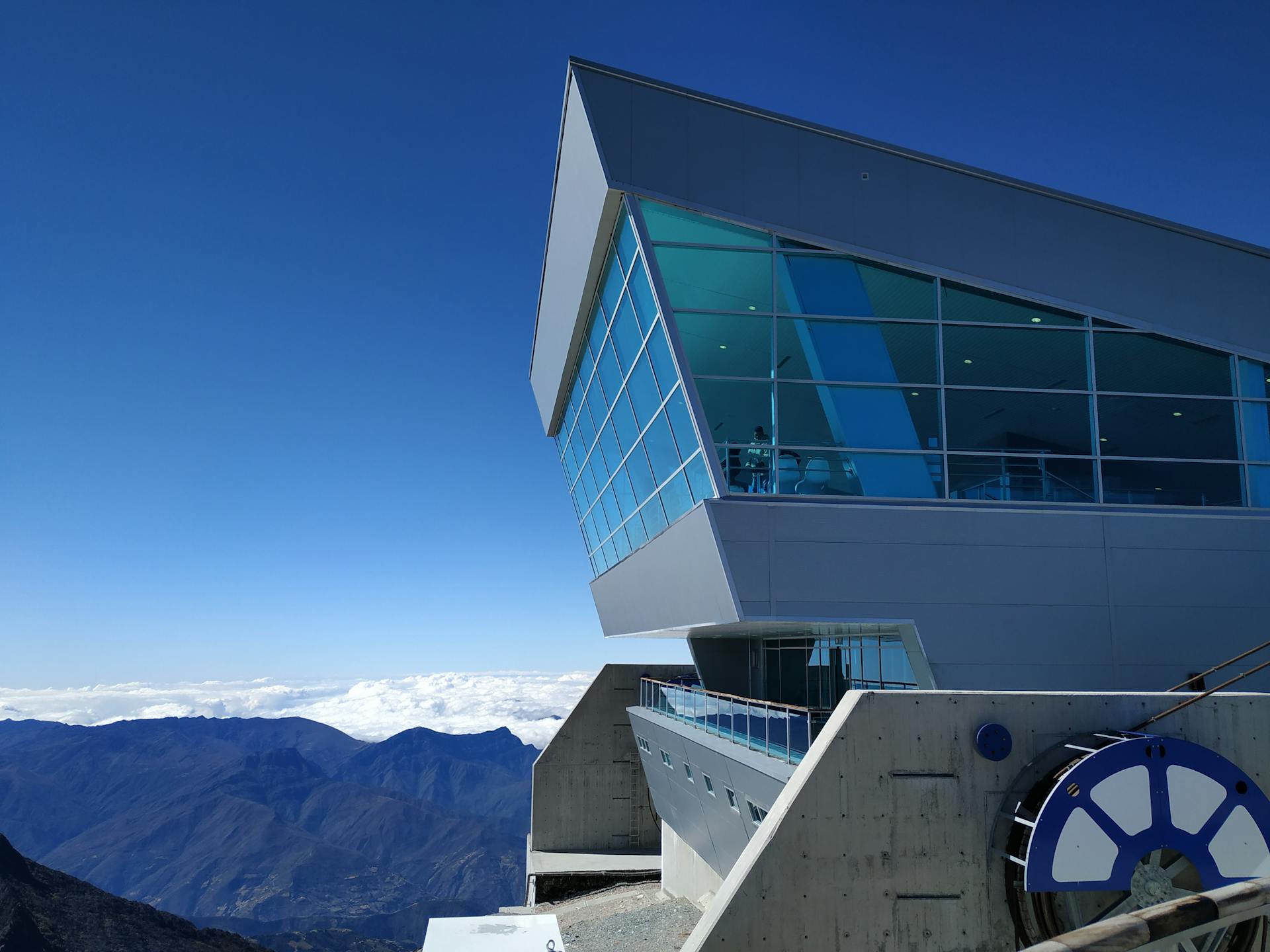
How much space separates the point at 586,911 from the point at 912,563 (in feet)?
71.1

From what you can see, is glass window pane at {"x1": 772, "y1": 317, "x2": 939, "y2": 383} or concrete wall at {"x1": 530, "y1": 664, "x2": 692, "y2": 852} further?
concrete wall at {"x1": 530, "y1": 664, "x2": 692, "y2": 852}

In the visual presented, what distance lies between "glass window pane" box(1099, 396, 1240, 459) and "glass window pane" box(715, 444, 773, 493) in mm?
6119

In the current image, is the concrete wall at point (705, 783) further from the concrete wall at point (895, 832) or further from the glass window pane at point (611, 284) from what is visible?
the glass window pane at point (611, 284)

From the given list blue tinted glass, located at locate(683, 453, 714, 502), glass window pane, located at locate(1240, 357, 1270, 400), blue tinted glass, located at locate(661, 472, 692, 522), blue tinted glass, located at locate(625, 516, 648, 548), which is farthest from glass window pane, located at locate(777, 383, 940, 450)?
blue tinted glass, located at locate(625, 516, 648, 548)

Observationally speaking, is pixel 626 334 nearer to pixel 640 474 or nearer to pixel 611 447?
pixel 640 474

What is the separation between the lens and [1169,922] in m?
4.14

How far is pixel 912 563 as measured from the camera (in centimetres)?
1537

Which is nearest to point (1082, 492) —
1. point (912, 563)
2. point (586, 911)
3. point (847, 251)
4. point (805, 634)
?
point (912, 563)

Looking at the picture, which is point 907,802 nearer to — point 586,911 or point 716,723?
point 716,723

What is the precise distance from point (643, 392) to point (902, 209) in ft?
19.0

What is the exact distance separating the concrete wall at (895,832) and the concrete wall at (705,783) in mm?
3094

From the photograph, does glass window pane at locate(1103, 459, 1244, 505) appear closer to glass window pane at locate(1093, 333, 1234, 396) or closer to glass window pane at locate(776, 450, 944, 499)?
glass window pane at locate(1093, 333, 1234, 396)

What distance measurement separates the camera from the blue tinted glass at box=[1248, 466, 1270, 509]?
16.8 meters

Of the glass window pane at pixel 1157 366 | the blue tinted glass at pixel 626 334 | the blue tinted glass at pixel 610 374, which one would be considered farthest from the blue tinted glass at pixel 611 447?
the glass window pane at pixel 1157 366
